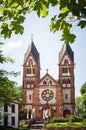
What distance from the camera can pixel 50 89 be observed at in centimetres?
6856

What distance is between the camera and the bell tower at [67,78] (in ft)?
220

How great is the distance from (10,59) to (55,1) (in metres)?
19.8

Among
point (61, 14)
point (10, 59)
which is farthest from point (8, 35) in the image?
point (10, 59)

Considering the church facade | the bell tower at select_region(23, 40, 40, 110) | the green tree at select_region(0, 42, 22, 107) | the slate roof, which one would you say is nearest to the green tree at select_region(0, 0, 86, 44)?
the green tree at select_region(0, 42, 22, 107)

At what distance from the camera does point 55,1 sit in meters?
5.29

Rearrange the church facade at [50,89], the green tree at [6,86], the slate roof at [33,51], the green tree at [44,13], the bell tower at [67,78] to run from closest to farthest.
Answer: the green tree at [44,13] < the green tree at [6,86] < the church facade at [50,89] < the bell tower at [67,78] < the slate roof at [33,51]

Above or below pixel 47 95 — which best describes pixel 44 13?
below

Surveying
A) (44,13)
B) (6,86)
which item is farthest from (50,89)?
(44,13)

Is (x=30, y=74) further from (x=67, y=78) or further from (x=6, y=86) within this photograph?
(x=6, y=86)

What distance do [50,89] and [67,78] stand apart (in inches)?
174

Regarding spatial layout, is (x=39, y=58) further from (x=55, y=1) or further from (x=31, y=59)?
(x=55, y=1)

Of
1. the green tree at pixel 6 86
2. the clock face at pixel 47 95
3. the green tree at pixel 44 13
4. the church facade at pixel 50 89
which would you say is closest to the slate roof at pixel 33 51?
the church facade at pixel 50 89

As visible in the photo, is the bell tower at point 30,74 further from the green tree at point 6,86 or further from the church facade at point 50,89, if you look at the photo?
the green tree at point 6,86

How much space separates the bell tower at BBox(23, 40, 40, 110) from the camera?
6819 cm
